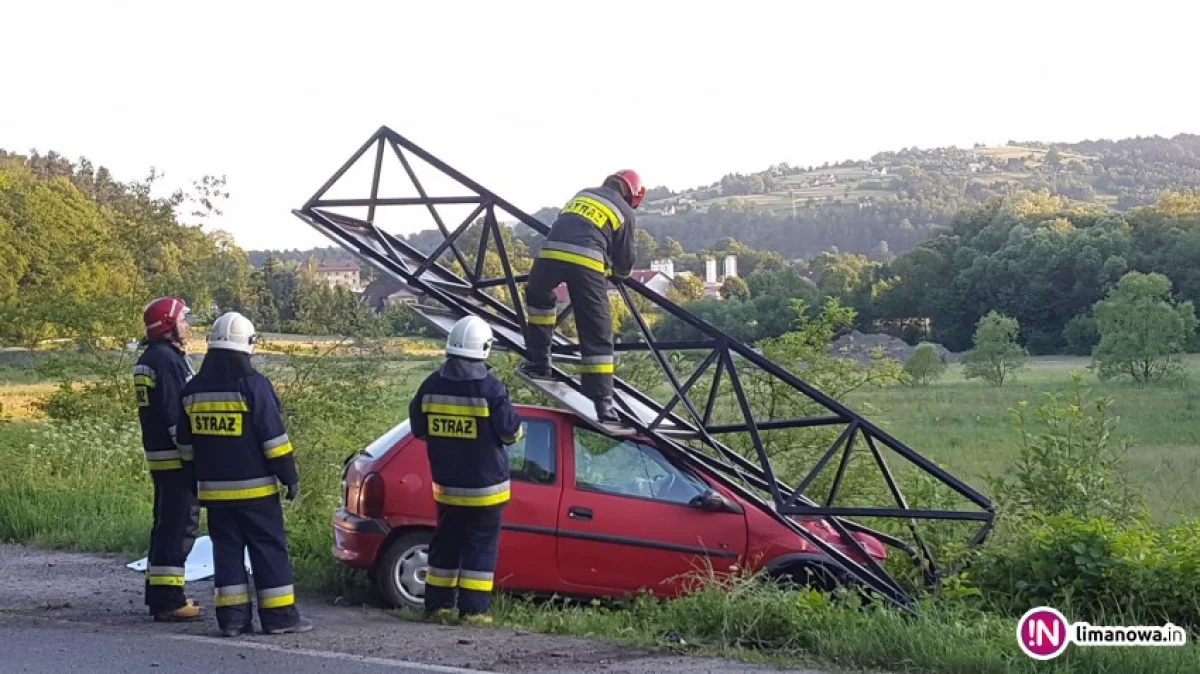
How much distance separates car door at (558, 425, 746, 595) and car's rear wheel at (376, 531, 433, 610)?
34.5 inches

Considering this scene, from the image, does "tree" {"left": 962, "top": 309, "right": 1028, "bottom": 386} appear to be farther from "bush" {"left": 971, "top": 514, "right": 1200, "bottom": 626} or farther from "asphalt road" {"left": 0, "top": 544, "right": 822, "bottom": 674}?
"asphalt road" {"left": 0, "top": 544, "right": 822, "bottom": 674}

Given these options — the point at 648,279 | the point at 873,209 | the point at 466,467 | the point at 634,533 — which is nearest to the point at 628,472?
the point at 634,533

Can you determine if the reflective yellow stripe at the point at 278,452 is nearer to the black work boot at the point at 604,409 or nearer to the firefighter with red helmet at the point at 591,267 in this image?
the firefighter with red helmet at the point at 591,267

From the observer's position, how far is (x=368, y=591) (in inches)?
329

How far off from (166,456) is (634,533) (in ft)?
9.55

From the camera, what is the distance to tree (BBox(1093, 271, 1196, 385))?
44031mm

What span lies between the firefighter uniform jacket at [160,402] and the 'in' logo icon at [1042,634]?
16.1 ft

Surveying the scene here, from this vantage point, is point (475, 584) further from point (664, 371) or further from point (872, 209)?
point (872, 209)

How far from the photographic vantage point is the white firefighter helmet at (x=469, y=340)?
744 cm

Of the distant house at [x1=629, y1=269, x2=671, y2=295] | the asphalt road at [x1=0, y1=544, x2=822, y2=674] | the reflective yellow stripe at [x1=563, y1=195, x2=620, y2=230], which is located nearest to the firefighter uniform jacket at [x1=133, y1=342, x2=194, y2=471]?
the asphalt road at [x1=0, y1=544, x2=822, y2=674]

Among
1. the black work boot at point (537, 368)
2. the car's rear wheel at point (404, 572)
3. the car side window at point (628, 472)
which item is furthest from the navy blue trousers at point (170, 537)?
the car side window at point (628, 472)

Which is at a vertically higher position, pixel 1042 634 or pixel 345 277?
pixel 345 277

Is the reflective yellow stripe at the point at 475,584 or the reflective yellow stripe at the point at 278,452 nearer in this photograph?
the reflective yellow stripe at the point at 278,452

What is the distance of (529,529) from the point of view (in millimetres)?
8031
